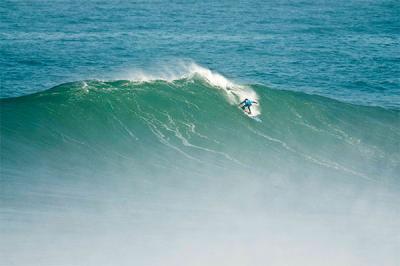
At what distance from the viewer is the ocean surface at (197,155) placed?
829 inches

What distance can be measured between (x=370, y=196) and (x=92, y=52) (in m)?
25.0

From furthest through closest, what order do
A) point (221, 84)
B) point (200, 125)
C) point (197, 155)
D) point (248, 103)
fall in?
1. point (221, 84)
2. point (248, 103)
3. point (200, 125)
4. point (197, 155)

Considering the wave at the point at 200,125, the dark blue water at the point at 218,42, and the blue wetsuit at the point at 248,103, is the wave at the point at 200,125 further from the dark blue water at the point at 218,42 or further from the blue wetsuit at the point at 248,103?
the dark blue water at the point at 218,42

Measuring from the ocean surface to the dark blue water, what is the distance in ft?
0.77

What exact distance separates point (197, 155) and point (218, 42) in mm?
22123

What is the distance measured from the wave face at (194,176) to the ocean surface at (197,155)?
0.07m

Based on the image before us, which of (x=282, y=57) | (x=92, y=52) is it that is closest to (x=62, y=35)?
(x=92, y=52)

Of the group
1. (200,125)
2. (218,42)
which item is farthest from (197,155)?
(218,42)

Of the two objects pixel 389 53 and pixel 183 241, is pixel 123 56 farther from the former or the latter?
pixel 183 241

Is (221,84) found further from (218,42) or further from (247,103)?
(218,42)

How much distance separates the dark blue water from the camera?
38125mm

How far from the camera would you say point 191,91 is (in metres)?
31.7

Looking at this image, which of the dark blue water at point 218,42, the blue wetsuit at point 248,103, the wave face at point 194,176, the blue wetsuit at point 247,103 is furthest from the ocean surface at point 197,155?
the blue wetsuit at point 248,103

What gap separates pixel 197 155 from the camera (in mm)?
26859
